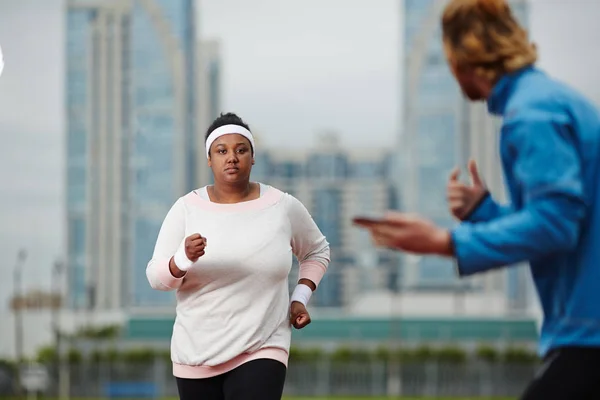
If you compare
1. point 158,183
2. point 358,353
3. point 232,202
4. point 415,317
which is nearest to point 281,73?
point 158,183

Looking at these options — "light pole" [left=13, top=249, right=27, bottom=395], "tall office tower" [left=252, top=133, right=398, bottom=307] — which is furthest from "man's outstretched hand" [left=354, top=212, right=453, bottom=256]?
"tall office tower" [left=252, top=133, right=398, bottom=307]

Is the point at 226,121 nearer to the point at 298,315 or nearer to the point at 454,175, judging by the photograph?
the point at 298,315

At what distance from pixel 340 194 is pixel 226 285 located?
409ft

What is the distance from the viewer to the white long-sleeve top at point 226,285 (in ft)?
10.5

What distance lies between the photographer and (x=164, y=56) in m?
105

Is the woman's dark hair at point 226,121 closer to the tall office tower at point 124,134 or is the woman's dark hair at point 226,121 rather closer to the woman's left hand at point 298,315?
the woman's left hand at point 298,315

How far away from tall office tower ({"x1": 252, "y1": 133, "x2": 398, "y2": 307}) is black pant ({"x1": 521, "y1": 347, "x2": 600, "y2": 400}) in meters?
120

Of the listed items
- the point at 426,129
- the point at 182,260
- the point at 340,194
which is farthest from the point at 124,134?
the point at 182,260

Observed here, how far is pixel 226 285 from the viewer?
3227 mm

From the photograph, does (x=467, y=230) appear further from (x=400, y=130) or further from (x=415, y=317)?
(x=400, y=130)

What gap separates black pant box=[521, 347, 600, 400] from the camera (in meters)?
2.13

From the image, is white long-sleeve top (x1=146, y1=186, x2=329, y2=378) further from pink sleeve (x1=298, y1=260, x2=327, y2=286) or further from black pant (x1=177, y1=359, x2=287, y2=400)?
pink sleeve (x1=298, y1=260, x2=327, y2=286)

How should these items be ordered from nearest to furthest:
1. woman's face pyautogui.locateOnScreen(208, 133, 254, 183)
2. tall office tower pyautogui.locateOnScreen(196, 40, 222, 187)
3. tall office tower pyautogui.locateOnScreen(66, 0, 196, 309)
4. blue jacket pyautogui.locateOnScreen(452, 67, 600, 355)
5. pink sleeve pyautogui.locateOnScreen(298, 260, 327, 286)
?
1. blue jacket pyautogui.locateOnScreen(452, 67, 600, 355)
2. woman's face pyautogui.locateOnScreen(208, 133, 254, 183)
3. pink sleeve pyautogui.locateOnScreen(298, 260, 327, 286)
4. tall office tower pyautogui.locateOnScreen(66, 0, 196, 309)
5. tall office tower pyautogui.locateOnScreen(196, 40, 222, 187)

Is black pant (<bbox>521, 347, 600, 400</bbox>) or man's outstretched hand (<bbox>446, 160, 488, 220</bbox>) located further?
man's outstretched hand (<bbox>446, 160, 488, 220</bbox>)
